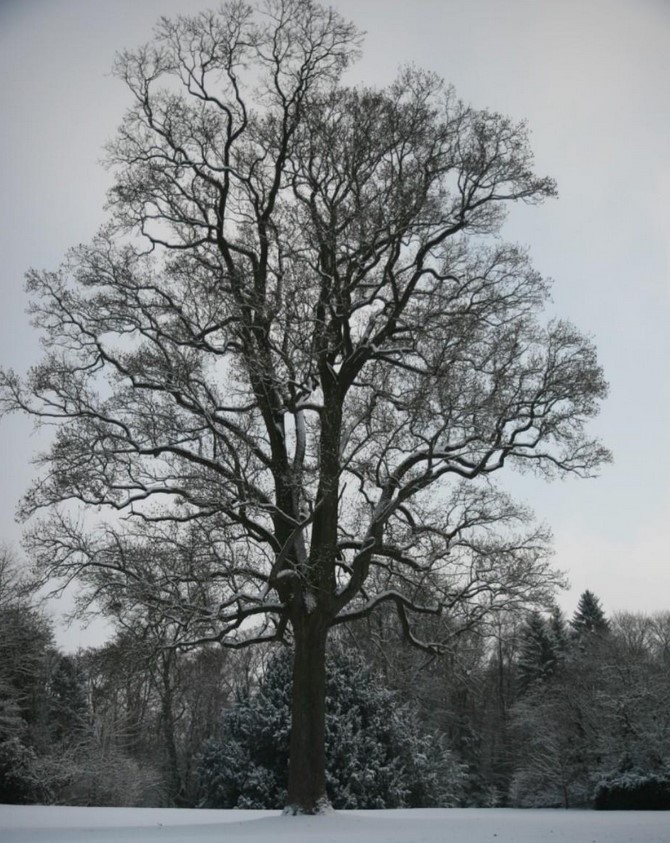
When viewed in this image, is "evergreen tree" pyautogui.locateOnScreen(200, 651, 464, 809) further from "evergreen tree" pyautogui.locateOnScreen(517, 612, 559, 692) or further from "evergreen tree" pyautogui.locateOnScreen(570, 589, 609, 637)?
"evergreen tree" pyautogui.locateOnScreen(570, 589, 609, 637)

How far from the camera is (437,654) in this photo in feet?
45.3

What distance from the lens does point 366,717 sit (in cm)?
2023

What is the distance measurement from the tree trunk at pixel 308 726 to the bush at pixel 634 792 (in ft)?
53.1

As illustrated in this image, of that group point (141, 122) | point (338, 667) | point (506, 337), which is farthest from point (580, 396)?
point (338, 667)

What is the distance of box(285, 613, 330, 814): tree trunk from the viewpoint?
11758 mm

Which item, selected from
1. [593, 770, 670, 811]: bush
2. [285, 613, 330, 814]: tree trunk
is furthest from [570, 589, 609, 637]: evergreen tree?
[285, 613, 330, 814]: tree trunk

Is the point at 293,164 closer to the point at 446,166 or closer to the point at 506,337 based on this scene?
the point at 446,166

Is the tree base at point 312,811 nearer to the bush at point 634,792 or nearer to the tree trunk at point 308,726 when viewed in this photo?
the tree trunk at point 308,726

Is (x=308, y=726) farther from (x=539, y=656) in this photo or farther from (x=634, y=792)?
(x=539, y=656)

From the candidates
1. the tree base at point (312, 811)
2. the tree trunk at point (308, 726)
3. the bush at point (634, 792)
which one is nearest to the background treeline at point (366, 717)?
the bush at point (634, 792)

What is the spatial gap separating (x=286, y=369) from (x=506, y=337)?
3.89 m

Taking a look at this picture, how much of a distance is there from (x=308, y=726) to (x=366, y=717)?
8.82 metres

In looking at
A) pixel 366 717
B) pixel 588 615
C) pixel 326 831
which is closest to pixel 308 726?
pixel 326 831

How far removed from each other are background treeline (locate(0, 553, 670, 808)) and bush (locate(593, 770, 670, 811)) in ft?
0.14
